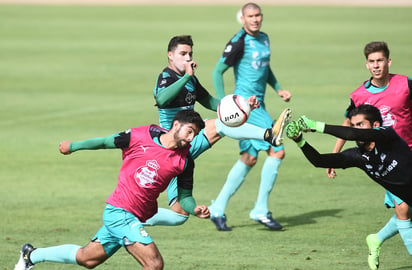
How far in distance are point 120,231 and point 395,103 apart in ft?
11.0

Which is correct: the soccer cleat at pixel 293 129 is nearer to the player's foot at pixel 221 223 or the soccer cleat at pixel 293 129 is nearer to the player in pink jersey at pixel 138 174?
the player in pink jersey at pixel 138 174

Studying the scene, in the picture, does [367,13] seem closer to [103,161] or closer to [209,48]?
[209,48]

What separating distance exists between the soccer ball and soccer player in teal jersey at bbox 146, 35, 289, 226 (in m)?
0.11

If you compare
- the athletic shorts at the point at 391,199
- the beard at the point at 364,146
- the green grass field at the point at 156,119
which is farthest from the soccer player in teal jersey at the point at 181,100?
the athletic shorts at the point at 391,199

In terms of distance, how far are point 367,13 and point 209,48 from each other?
10444 millimetres

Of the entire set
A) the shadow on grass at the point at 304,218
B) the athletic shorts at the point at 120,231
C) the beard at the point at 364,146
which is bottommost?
the shadow on grass at the point at 304,218

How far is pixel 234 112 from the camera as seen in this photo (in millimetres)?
8680

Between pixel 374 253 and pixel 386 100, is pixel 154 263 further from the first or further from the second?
pixel 386 100

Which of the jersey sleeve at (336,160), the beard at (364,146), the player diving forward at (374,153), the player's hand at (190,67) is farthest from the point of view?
the player's hand at (190,67)

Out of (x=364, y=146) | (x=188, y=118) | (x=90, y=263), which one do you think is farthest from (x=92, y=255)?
(x=364, y=146)

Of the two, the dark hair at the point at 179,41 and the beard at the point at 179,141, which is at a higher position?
the dark hair at the point at 179,41

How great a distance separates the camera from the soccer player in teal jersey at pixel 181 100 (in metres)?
8.75

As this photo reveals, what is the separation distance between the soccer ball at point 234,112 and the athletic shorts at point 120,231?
170cm

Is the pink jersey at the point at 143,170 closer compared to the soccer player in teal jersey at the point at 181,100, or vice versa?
the pink jersey at the point at 143,170
